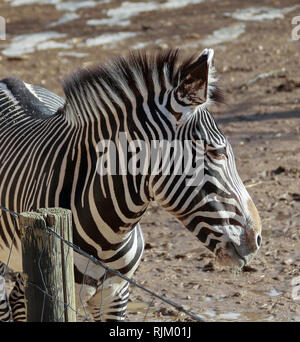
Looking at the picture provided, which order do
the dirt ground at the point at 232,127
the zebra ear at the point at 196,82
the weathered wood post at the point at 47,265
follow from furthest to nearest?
the dirt ground at the point at 232,127 → the zebra ear at the point at 196,82 → the weathered wood post at the point at 47,265

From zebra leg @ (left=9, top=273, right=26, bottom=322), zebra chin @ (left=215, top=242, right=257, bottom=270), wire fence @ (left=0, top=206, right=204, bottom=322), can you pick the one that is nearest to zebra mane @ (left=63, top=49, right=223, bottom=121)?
zebra chin @ (left=215, top=242, right=257, bottom=270)

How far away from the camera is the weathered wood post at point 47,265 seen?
9.19ft

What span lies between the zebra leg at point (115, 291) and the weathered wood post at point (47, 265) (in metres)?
0.79

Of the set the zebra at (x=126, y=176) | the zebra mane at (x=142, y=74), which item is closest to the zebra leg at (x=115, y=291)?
the zebra at (x=126, y=176)

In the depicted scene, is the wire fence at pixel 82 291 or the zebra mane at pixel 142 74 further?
the zebra mane at pixel 142 74

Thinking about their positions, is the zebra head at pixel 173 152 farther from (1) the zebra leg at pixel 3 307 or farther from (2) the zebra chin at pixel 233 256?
(1) the zebra leg at pixel 3 307

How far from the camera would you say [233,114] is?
909cm

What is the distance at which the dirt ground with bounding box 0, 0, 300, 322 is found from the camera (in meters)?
5.10

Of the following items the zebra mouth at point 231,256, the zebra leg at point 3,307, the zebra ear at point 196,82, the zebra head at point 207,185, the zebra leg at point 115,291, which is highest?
the zebra ear at point 196,82

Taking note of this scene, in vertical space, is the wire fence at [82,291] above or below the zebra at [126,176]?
below

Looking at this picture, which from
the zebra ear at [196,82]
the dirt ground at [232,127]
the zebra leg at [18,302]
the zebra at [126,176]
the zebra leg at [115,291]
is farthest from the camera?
the dirt ground at [232,127]

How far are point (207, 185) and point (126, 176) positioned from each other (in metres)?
0.41
